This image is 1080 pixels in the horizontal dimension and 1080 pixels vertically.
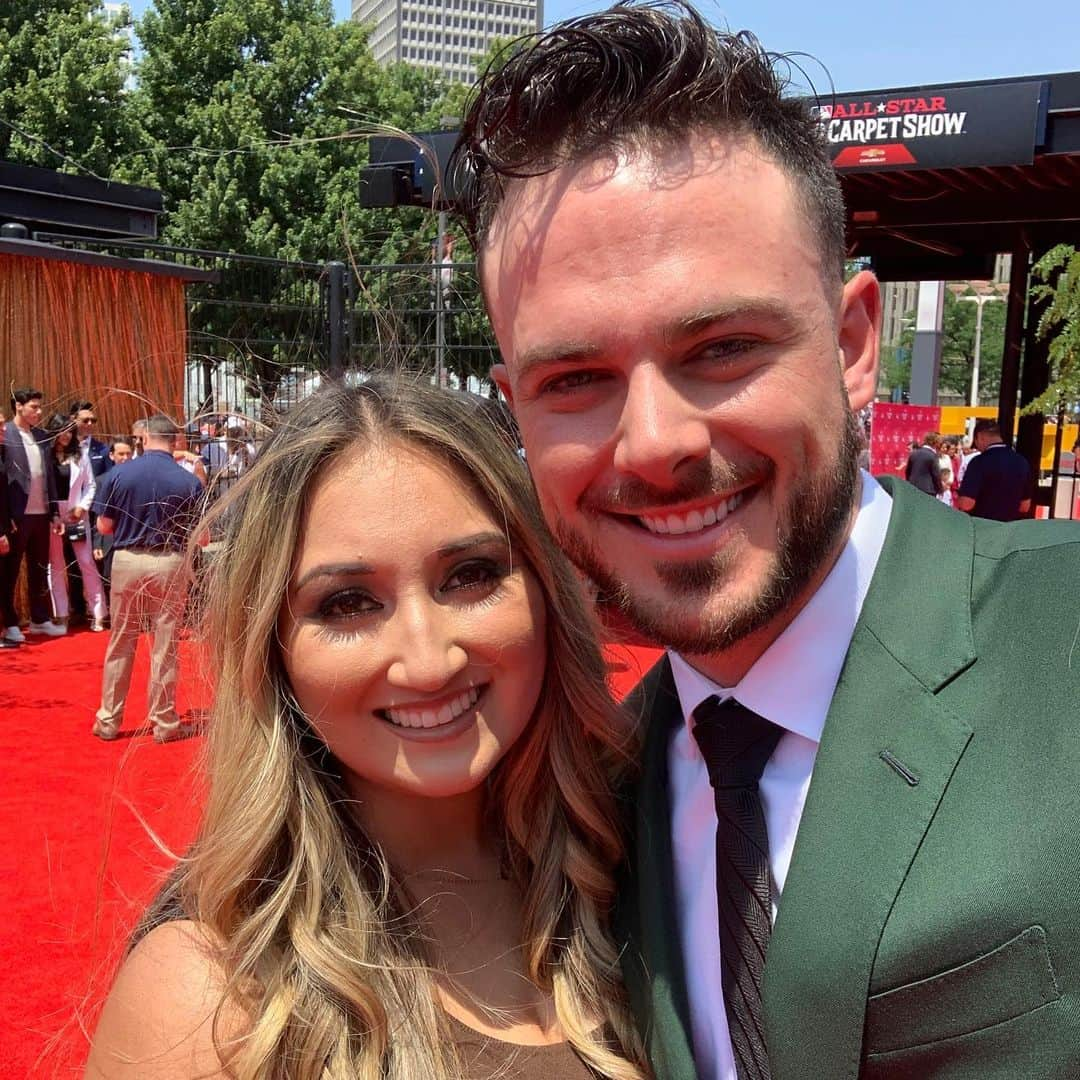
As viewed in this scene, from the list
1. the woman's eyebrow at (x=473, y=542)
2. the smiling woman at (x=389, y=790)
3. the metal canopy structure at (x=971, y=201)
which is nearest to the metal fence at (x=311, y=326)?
the smiling woman at (x=389, y=790)

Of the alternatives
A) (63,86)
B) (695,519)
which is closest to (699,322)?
(695,519)

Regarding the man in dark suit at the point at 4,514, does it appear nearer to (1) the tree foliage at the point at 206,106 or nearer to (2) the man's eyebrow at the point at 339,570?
(2) the man's eyebrow at the point at 339,570

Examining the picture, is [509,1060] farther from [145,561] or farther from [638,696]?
[145,561]

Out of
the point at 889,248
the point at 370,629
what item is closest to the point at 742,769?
the point at 370,629

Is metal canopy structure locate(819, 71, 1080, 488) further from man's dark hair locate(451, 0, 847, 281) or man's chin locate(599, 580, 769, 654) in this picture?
man's chin locate(599, 580, 769, 654)

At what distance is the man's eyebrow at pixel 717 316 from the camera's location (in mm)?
1450

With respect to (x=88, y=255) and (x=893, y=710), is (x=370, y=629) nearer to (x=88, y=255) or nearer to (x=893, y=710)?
(x=893, y=710)

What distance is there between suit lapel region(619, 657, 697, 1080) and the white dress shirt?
0.10ft

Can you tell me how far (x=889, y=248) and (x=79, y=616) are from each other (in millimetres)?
8954

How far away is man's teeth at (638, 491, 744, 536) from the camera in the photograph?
58.9 inches

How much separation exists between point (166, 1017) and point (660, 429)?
113cm

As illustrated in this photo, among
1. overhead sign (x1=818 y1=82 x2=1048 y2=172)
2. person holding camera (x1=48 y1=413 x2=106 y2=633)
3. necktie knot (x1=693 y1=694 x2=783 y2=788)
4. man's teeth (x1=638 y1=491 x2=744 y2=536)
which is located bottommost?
person holding camera (x1=48 y1=413 x2=106 y2=633)

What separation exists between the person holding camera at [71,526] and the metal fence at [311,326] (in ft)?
3.75

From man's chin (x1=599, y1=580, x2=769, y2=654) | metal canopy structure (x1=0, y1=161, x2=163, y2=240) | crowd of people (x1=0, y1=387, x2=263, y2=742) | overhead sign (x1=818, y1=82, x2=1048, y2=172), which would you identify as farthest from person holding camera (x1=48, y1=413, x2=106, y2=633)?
man's chin (x1=599, y1=580, x2=769, y2=654)
